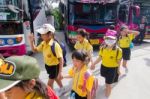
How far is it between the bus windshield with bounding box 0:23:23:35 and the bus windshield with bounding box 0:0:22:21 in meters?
0.16

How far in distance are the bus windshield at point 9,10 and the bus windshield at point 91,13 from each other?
13.1ft

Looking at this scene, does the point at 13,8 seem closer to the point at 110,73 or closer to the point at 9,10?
the point at 9,10

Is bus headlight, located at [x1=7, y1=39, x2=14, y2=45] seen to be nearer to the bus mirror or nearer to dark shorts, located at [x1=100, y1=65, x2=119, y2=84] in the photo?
the bus mirror

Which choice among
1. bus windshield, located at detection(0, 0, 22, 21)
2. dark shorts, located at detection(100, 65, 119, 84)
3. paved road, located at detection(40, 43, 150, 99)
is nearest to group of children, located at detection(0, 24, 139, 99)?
dark shorts, located at detection(100, 65, 119, 84)

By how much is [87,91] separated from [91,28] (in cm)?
790

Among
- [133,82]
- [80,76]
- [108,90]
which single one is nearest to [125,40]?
[133,82]

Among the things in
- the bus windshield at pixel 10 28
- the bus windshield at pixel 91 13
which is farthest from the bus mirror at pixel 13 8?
the bus windshield at pixel 91 13

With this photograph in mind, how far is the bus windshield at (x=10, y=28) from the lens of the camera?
8.22 metres

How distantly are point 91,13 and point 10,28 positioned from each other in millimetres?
4734

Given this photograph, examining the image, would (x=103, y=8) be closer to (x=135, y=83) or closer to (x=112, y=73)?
(x=135, y=83)

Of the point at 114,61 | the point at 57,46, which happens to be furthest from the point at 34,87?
the point at 114,61

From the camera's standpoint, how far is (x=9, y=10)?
27.0 feet

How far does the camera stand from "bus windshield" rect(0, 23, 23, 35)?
822 centimetres

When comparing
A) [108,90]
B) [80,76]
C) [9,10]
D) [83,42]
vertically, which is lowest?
[108,90]
